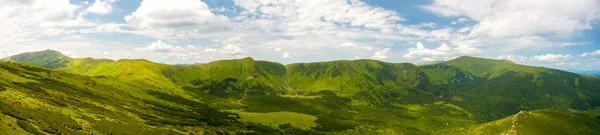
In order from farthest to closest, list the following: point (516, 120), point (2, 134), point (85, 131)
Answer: point (516, 120) < point (85, 131) < point (2, 134)

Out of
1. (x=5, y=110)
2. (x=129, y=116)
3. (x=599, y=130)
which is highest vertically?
(x=5, y=110)

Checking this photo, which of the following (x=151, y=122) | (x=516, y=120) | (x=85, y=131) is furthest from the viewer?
(x=516, y=120)

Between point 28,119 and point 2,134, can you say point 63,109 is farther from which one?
point 2,134

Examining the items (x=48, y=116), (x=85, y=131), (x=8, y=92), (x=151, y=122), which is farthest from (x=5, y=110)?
(x=151, y=122)

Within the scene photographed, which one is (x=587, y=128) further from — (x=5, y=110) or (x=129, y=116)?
(x=5, y=110)

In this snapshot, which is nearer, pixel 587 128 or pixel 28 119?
pixel 28 119

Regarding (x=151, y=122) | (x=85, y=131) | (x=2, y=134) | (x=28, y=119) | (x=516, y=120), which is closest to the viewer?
(x=2, y=134)

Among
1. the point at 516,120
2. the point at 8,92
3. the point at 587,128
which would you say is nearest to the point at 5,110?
the point at 8,92

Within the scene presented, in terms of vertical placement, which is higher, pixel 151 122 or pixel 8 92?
pixel 8 92

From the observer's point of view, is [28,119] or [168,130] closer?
[28,119]
